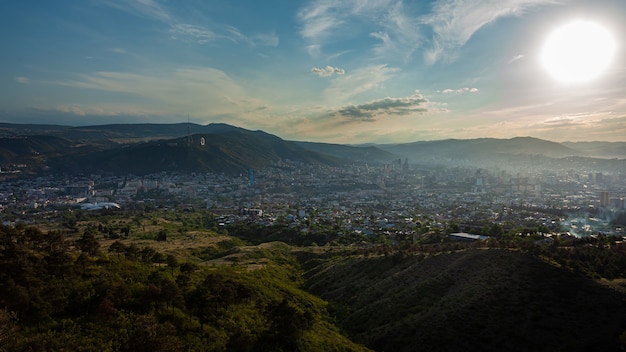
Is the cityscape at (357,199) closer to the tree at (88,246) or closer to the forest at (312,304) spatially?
the forest at (312,304)

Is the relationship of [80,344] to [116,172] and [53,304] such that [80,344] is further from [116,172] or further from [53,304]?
[116,172]

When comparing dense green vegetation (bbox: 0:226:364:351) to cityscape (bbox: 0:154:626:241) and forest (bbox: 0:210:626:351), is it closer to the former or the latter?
forest (bbox: 0:210:626:351)

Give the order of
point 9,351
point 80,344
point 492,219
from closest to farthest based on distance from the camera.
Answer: point 9,351 < point 80,344 < point 492,219

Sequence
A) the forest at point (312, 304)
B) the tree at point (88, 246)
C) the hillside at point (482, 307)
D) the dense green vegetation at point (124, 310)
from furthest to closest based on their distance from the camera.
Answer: the tree at point (88, 246) → the hillside at point (482, 307) → the forest at point (312, 304) → the dense green vegetation at point (124, 310)

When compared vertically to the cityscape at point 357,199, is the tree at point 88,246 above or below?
above

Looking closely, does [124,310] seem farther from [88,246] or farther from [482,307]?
[482,307]

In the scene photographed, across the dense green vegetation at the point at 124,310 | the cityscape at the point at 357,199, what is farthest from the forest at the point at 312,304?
the cityscape at the point at 357,199

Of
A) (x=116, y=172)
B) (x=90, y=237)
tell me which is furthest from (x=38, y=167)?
(x=90, y=237)

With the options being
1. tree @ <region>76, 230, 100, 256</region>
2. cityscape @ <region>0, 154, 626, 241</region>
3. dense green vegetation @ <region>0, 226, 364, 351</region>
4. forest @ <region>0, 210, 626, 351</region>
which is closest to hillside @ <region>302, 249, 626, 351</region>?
forest @ <region>0, 210, 626, 351</region>
